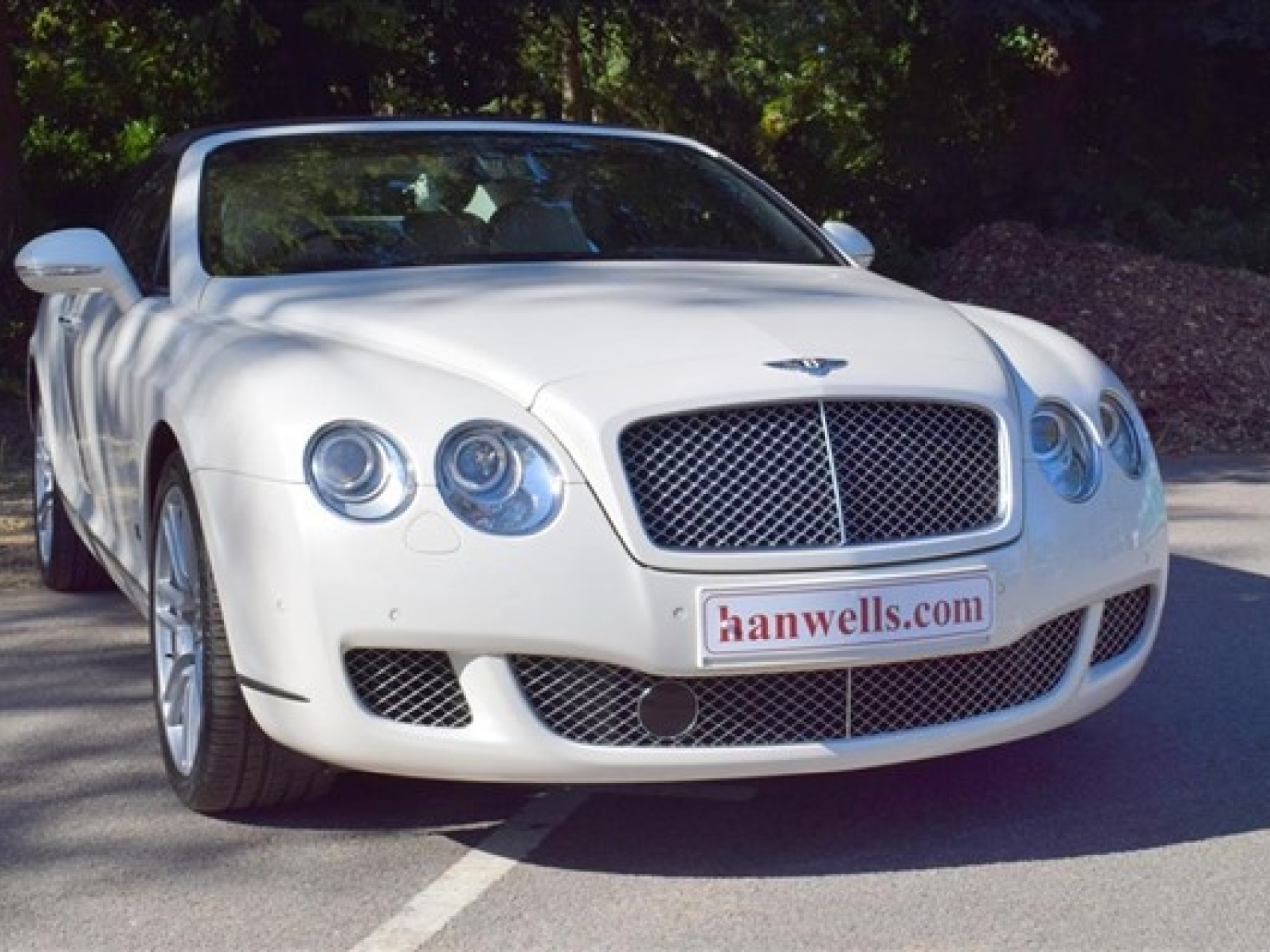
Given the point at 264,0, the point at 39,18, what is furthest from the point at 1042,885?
the point at 39,18

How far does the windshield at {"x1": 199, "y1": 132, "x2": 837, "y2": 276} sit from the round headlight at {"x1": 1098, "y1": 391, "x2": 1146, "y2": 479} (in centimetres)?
128

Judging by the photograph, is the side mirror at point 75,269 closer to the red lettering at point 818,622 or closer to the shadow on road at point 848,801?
the shadow on road at point 848,801

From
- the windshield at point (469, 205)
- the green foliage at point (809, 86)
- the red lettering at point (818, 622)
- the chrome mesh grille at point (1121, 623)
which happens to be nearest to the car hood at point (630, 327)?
Answer: the windshield at point (469, 205)

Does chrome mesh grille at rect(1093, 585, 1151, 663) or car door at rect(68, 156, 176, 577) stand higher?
car door at rect(68, 156, 176, 577)

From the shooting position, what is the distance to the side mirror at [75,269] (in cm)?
584

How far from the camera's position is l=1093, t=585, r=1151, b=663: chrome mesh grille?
4910 mm

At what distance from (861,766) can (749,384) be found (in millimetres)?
790

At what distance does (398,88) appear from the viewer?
54.9 feet

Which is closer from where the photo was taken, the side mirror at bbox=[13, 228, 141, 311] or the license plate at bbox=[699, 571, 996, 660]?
the license plate at bbox=[699, 571, 996, 660]

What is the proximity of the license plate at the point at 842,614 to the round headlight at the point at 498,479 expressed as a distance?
37cm

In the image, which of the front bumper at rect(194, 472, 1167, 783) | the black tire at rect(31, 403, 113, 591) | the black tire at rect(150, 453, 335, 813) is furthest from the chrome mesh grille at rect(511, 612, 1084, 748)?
the black tire at rect(31, 403, 113, 591)

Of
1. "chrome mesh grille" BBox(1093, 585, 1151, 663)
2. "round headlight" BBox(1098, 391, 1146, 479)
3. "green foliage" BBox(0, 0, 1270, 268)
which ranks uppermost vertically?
"round headlight" BBox(1098, 391, 1146, 479)

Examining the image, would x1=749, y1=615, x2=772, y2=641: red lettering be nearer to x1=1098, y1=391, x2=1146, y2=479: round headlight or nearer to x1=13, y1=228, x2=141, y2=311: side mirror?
x1=1098, y1=391, x2=1146, y2=479: round headlight

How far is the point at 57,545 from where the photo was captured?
7.55 meters
